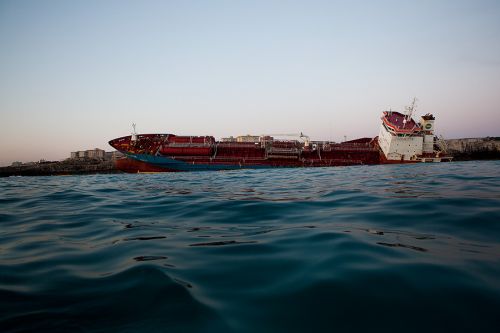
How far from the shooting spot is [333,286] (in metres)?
2.16

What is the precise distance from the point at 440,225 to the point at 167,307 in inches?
160

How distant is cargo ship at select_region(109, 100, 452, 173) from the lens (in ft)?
111

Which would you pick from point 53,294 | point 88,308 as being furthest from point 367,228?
point 53,294

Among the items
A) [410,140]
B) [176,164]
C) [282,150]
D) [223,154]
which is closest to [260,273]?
[176,164]

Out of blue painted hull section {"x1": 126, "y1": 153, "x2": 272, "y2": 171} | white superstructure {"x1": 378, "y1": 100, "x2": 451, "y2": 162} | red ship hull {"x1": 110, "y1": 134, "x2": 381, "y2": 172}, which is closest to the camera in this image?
blue painted hull section {"x1": 126, "y1": 153, "x2": 272, "y2": 171}

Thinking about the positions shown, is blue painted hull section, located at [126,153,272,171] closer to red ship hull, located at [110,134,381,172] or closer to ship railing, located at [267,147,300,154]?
red ship hull, located at [110,134,381,172]

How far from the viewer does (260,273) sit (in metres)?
2.51

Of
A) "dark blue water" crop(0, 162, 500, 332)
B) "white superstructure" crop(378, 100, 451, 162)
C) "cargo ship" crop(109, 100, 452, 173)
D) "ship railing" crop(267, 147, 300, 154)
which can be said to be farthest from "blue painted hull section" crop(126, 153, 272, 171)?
"dark blue water" crop(0, 162, 500, 332)

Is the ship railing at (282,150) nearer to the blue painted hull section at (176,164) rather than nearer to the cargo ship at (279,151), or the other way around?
the cargo ship at (279,151)

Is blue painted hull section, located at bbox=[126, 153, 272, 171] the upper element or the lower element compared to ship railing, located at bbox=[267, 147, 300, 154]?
lower

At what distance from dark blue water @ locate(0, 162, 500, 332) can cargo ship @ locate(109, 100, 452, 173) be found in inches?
1169

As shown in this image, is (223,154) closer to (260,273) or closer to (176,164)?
(176,164)

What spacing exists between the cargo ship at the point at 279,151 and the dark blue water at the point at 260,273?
29689 mm

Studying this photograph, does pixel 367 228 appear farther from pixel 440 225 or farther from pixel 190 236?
pixel 190 236
